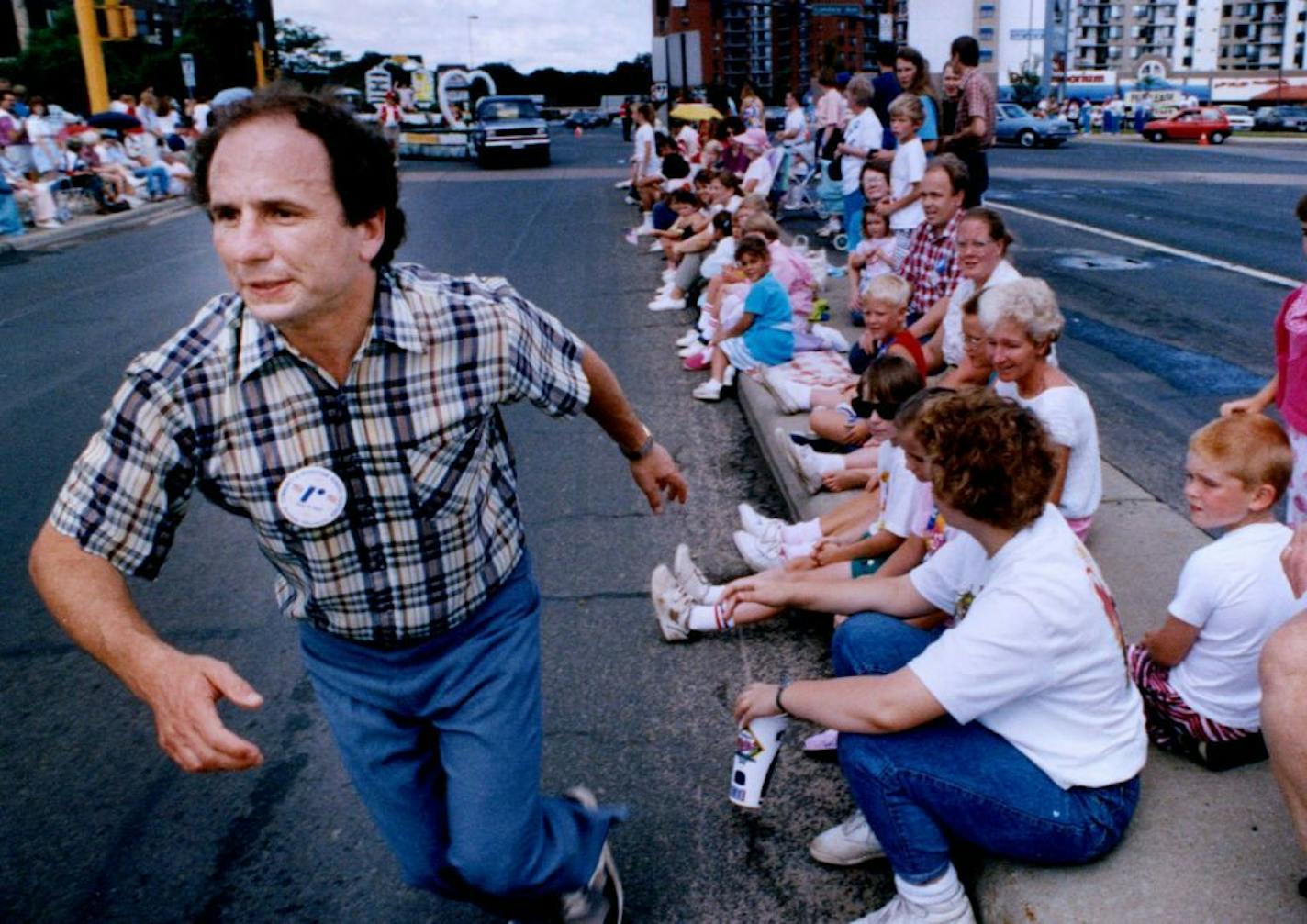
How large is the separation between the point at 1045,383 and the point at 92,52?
82.9 feet

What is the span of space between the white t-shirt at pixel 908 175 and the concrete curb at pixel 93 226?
1050cm

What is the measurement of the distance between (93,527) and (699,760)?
2053 mm

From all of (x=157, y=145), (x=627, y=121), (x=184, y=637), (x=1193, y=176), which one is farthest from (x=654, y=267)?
(x=627, y=121)

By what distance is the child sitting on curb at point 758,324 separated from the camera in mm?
7438

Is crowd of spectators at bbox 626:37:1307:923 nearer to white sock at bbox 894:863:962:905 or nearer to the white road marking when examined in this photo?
A: white sock at bbox 894:863:962:905

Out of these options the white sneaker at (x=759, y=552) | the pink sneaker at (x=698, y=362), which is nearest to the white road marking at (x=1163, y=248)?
the pink sneaker at (x=698, y=362)

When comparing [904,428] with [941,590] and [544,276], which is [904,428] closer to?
[941,590]

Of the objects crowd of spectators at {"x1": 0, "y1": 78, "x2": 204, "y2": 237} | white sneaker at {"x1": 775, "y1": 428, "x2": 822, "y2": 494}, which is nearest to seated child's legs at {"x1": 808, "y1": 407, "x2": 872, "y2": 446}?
white sneaker at {"x1": 775, "y1": 428, "x2": 822, "y2": 494}

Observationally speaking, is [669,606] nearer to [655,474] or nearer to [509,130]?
[655,474]

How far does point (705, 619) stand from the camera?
4.14 meters

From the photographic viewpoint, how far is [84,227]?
1900 cm

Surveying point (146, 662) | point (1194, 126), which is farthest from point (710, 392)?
point (1194, 126)

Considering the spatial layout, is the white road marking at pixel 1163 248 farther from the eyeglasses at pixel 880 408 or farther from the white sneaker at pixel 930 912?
the white sneaker at pixel 930 912

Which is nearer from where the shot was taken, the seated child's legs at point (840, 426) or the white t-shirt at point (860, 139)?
the seated child's legs at point (840, 426)
